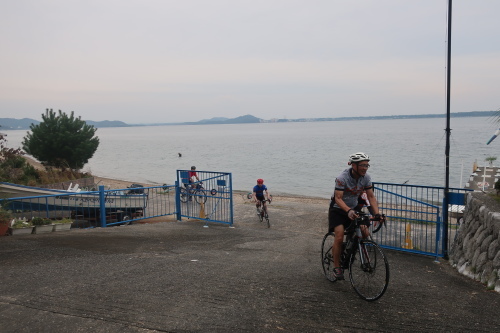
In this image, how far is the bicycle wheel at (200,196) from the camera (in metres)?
12.5

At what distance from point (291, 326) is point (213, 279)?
188 cm

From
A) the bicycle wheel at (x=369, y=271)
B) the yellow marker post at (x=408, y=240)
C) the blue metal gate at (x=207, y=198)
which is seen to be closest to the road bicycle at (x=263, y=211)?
the blue metal gate at (x=207, y=198)

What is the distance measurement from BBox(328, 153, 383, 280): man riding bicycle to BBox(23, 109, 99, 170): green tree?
84.0 ft

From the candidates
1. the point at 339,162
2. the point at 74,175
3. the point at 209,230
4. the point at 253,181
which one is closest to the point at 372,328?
the point at 209,230

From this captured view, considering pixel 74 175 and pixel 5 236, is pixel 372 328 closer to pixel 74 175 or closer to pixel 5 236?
pixel 5 236

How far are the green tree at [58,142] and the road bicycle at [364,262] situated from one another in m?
25.8

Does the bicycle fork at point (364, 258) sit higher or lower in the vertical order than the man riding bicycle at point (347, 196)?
lower

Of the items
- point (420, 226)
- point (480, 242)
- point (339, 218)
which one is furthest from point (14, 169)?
point (480, 242)

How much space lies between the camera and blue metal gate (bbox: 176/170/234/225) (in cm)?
1226

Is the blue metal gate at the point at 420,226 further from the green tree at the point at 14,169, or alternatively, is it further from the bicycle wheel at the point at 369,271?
the green tree at the point at 14,169

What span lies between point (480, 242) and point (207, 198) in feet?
25.1

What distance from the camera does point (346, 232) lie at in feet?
18.7

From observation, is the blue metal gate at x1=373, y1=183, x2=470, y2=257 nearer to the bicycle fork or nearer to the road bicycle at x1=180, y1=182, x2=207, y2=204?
the bicycle fork

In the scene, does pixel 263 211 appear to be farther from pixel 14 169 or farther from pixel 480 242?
pixel 14 169
